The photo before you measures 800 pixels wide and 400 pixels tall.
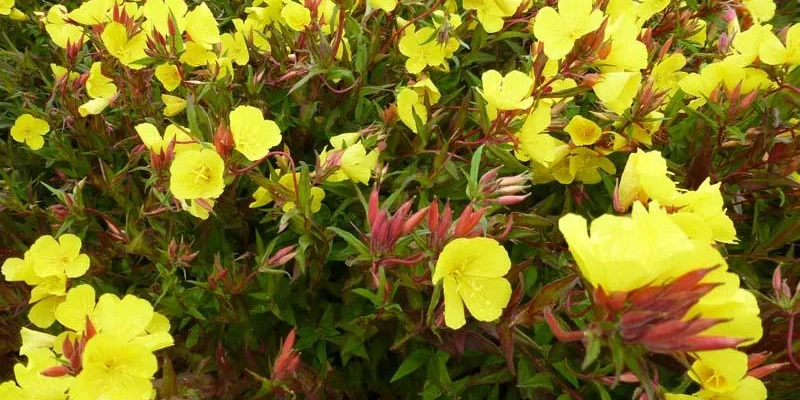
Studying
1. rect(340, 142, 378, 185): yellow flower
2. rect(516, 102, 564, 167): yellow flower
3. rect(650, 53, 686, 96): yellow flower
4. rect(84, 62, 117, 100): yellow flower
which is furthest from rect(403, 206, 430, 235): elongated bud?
rect(84, 62, 117, 100): yellow flower

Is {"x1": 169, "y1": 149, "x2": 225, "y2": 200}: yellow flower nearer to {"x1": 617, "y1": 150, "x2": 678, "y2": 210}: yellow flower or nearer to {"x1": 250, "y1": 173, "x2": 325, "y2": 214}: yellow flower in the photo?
{"x1": 250, "y1": 173, "x2": 325, "y2": 214}: yellow flower

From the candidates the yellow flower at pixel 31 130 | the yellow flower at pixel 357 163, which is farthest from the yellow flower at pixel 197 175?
the yellow flower at pixel 31 130

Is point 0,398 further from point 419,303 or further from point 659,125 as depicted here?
point 659,125

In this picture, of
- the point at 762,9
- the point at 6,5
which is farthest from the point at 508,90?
the point at 6,5

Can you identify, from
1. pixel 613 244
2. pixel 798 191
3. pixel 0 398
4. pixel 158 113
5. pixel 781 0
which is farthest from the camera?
pixel 781 0

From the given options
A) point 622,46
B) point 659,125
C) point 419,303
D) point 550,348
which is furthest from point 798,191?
point 419,303
